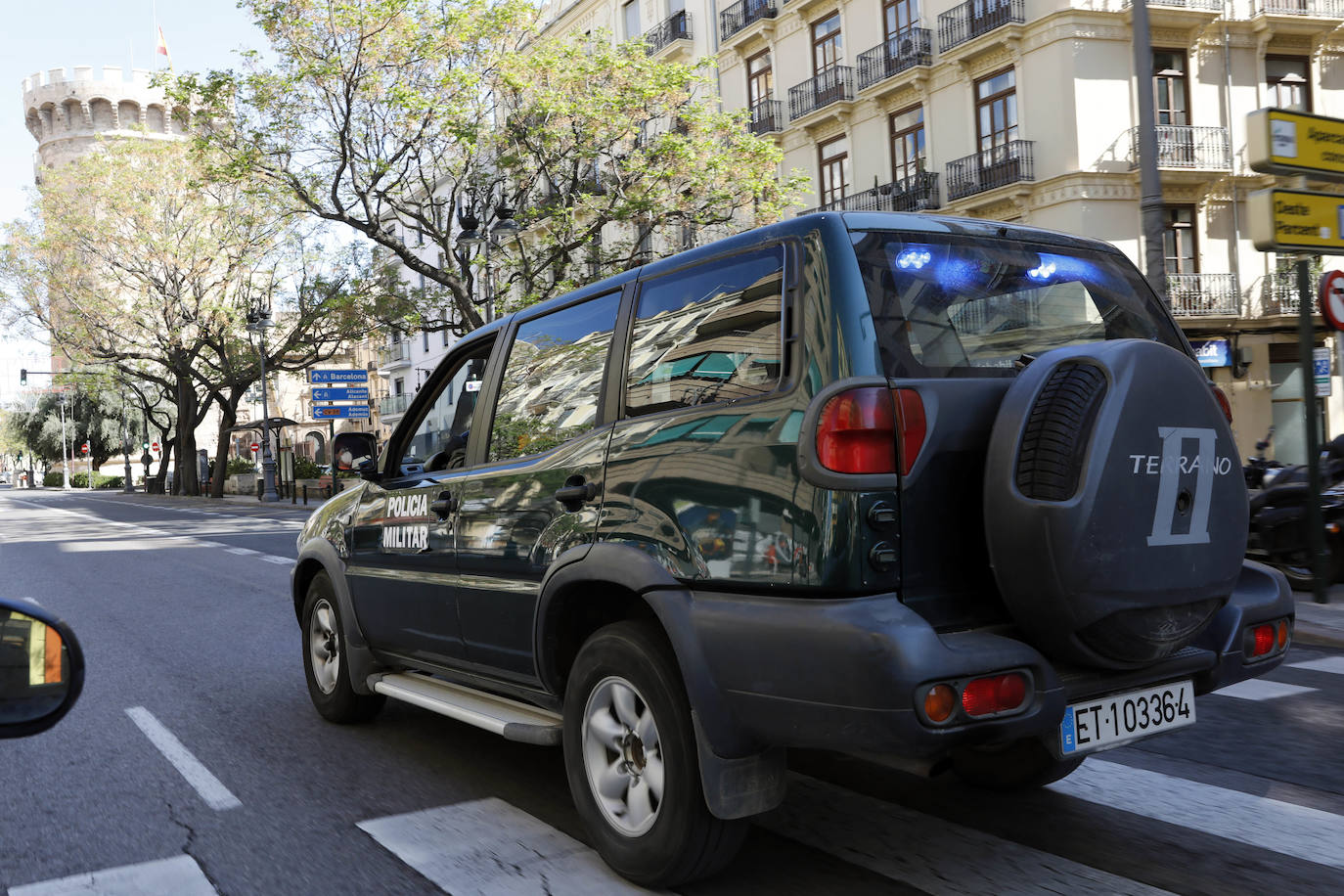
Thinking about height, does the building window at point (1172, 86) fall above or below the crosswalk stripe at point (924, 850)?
above

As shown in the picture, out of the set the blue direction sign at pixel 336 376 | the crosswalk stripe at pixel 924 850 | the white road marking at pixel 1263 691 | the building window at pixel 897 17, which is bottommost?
the white road marking at pixel 1263 691

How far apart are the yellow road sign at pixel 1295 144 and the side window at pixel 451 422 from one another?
5.92m

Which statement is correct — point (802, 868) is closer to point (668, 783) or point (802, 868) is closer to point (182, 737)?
point (668, 783)

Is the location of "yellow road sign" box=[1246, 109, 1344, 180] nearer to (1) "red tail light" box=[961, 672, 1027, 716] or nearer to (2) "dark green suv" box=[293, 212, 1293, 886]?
(2) "dark green suv" box=[293, 212, 1293, 886]

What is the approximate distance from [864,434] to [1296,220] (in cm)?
676

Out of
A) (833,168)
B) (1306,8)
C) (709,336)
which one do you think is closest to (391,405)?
(833,168)

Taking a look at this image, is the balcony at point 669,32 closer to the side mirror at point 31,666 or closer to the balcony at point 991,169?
the balcony at point 991,169

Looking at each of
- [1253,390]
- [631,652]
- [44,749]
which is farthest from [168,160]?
[631,652]

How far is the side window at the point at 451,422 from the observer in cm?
453

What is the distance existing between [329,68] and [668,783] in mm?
21480

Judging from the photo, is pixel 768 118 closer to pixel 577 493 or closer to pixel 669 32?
pixel 669 32

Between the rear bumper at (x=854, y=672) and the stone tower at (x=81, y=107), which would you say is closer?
the rear bumper at (x=854, y=672)

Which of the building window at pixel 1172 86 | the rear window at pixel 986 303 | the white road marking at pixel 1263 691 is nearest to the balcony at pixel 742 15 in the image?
the building window at pixel 1172 86

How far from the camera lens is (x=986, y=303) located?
321cm
